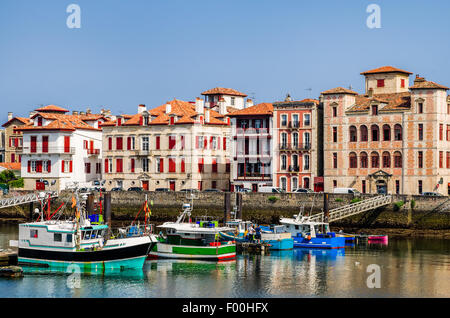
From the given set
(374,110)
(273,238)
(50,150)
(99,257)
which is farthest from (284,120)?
(99,257)

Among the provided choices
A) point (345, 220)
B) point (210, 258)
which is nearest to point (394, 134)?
point (345, 220)

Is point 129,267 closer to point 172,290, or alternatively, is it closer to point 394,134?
point 172,290

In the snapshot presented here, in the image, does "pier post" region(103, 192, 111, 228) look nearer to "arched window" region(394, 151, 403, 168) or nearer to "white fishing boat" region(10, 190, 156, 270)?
"white fishing boat" region(10, 190, 156, 270)

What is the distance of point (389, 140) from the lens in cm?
9312

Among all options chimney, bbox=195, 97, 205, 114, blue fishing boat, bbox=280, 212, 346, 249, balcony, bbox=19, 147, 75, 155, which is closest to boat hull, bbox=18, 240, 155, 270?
blue fishing boat, bbox=280, 212, 346, 249

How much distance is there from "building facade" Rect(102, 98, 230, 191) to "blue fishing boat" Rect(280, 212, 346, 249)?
25640 mm

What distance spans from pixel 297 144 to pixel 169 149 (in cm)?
1528

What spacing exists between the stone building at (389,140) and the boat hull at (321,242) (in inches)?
732

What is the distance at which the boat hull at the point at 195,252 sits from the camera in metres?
66.5

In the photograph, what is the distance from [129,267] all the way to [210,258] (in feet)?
27.7

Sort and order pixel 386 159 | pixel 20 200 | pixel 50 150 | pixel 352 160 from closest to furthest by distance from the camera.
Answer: pixel 386 159, pixel 352 160, pixel 20 200, pixel 50 150

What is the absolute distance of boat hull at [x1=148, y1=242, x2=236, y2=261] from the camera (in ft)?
218

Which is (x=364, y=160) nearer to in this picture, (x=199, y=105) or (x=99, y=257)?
(x=199, y=105)

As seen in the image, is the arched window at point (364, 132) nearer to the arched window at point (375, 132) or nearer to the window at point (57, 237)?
the arched window at point (375, 132)
